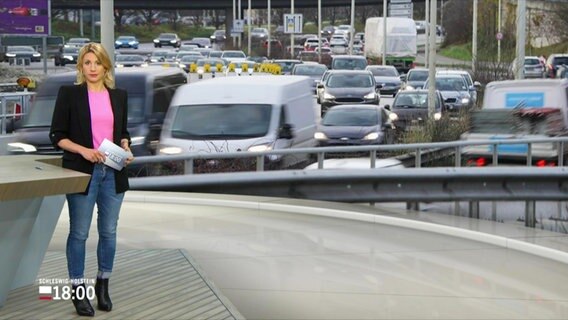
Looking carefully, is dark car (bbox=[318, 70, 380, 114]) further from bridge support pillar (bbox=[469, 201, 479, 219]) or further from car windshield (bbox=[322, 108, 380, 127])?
bridge support pillar (bbox=[469, 201, 479, 219])

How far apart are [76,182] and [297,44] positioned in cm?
10442

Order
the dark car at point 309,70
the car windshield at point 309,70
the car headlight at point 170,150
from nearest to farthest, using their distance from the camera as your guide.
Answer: the car headlight at point 170,150 → the dark car at point 309,70 → the car windshield at point 309,70

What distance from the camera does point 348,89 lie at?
1350 inches

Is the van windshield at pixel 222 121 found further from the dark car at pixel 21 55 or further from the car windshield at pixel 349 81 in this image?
the dark car at pixel 21 55

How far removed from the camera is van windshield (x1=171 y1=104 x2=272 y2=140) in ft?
56.0

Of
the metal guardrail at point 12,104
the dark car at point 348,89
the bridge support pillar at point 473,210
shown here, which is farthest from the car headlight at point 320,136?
the dark car at point 348,89

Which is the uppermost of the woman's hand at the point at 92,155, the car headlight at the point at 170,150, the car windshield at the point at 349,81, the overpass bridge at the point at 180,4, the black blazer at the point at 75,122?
the overpass bridge at the point at 180,4

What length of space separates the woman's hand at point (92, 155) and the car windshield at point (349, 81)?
2804cm

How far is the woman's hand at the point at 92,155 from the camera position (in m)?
6.76

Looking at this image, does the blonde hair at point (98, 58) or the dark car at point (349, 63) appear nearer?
the blonde hair at point (98, 58)

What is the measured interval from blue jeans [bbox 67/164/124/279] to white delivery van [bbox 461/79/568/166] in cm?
1103

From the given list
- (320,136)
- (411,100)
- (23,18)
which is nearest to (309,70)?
(23,18)

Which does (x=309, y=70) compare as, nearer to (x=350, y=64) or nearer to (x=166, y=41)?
(x=350, y=64)

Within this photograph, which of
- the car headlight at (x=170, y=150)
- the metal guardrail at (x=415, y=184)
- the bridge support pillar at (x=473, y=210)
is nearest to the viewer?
the metal guardrail at (x=415, y=184)
